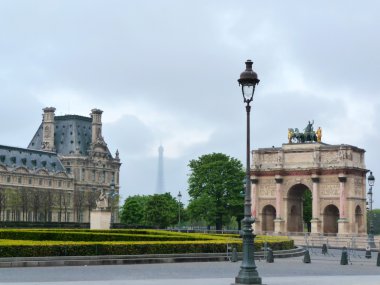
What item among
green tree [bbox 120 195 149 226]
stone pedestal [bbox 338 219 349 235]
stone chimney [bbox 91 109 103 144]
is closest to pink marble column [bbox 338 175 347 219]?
stone pedestal [bbox 338 219 349 235]

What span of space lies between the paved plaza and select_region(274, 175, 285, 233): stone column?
6295 cm

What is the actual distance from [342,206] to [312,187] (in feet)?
17.1

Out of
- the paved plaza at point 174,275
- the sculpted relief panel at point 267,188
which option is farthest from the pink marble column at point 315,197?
the paved plaza at point 174,275

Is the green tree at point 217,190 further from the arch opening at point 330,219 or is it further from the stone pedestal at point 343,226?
the stone pedestal at point 343,226

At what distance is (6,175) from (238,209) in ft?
219

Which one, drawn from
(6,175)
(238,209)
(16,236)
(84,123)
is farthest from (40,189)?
(16,236)

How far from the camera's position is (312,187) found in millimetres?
103312

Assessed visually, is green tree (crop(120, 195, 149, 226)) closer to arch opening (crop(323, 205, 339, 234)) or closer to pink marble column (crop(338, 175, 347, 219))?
arch opening (crop(323, 205, 339, 234))

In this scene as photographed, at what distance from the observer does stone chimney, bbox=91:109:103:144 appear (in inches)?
7679

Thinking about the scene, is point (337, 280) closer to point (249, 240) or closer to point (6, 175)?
point (249, 240)

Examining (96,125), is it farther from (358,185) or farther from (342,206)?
(342,206)

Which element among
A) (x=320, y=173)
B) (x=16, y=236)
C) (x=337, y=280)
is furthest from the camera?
(x=320, y=173)

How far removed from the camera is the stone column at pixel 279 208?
10469 centimetres

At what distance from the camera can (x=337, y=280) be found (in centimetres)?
2995
